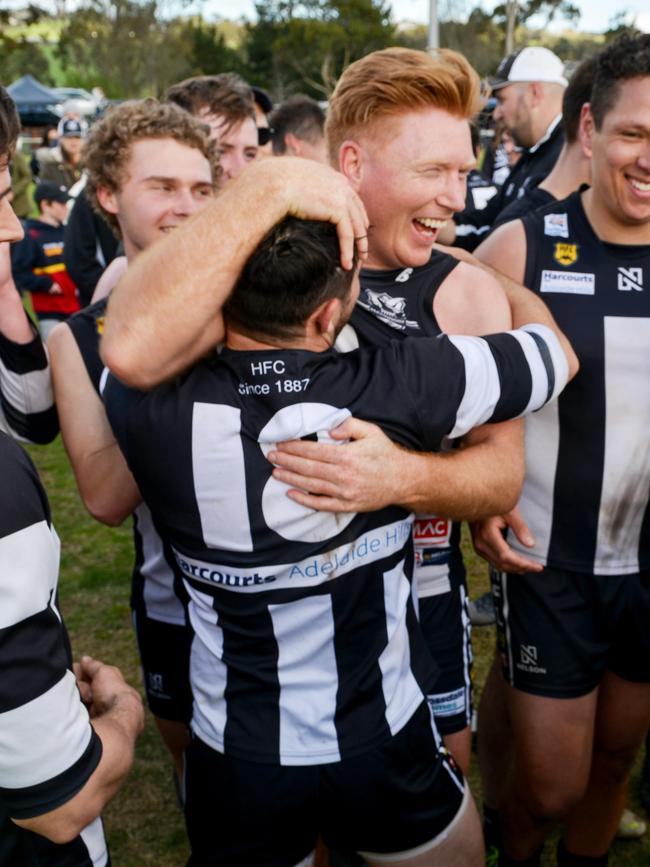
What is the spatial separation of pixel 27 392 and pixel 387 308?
3.46 ft

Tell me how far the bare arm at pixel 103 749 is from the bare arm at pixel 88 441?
50 centimetres

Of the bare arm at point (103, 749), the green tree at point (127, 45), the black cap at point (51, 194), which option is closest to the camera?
the bare arm at point (103, 749)

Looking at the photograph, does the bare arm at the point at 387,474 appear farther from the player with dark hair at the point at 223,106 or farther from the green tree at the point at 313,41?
the green tree at the point at 313,41

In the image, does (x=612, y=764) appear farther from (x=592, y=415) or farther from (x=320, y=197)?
(x=320, y=197)

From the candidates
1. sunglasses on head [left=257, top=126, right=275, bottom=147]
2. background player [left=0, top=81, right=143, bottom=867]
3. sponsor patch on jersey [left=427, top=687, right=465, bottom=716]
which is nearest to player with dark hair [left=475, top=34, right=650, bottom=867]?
sponsor patch on jersey [left=427, top=687, right=465, bottom=716]

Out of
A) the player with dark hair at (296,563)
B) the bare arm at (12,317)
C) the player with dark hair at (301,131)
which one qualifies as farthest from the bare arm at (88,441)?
the player with dark hair at (301,131)

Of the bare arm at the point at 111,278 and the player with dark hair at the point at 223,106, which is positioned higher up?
the player with dark hair at the point at 223,106

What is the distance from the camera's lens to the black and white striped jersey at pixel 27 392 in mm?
2299

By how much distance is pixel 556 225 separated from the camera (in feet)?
8.70

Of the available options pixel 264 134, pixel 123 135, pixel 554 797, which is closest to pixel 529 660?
pixel 554 797

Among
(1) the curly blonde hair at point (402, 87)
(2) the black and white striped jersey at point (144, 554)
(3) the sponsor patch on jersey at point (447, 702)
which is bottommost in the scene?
(3) the sponsor patch on jersey at point (447, 702)

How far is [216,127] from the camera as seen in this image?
466cm

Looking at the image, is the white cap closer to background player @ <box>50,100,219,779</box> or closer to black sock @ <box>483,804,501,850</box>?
background player @ <box>50,100,219,779</box>

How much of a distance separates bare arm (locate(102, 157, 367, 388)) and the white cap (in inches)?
187
